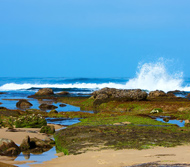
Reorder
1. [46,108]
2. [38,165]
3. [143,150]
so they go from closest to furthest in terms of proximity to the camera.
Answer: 1. [38,165]
2. [143,150]
3. [46,108]

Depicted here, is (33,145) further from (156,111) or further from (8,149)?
(156,111)

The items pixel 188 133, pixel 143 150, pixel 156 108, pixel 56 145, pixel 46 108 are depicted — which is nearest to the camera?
pixel 143 150

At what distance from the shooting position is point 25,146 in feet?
46.3

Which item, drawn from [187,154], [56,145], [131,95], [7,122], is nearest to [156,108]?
[131,95]

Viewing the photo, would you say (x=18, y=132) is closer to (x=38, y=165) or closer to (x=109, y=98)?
(x=38, y=165)

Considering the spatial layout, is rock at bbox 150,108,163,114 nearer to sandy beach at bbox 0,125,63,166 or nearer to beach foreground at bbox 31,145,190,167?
sandy beach at bbox 0,125,63,166

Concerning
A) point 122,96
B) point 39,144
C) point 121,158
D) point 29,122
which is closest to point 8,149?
point 39,144

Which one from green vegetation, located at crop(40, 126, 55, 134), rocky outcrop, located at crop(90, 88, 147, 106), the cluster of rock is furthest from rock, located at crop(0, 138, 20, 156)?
rocky outcrop, located at crop(90, 88, 147, 106)

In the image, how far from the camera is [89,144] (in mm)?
13727

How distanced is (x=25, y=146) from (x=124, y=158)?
16.4ft

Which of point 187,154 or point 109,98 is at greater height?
point 109,98

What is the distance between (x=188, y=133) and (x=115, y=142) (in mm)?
4458

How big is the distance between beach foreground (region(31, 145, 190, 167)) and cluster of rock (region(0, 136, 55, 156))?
221 cm

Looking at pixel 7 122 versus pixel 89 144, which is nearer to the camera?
pixel 89 144
